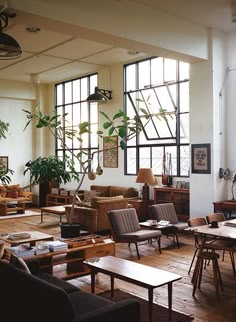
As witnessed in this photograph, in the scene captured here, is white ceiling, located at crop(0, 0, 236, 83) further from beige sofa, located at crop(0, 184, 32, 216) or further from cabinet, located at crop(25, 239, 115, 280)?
beige sofa, located at crop(0, 184, 32, 216)

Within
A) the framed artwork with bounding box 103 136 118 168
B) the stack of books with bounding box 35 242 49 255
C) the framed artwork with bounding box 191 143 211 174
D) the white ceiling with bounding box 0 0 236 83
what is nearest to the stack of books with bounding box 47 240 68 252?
the stack of books with bounding box 35 242 49 255

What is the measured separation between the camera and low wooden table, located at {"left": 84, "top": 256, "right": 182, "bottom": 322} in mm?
3232

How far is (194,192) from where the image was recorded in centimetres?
719

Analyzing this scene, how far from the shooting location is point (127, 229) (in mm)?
5887

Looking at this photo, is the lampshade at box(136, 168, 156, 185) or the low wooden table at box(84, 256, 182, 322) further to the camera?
the lampshade at box(136, 168, 156, 185)

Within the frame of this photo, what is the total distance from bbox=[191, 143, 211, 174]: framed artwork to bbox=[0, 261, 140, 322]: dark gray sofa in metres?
4.55

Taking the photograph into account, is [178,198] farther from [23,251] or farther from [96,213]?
[23,251]

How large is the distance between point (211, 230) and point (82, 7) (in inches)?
134

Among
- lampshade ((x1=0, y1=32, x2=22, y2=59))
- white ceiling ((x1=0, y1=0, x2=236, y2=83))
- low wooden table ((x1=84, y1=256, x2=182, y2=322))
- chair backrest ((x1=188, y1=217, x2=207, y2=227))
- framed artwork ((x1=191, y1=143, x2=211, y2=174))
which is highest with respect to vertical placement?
white ceiling ((x1=0, y1=0, x2=236, y2=83))

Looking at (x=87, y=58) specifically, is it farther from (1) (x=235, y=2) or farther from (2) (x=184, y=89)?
(1) (x=235, y=2)

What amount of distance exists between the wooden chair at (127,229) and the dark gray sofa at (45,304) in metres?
2.72

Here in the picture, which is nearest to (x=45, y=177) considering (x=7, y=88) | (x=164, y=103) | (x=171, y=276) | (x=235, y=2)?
(x=7, y=88)

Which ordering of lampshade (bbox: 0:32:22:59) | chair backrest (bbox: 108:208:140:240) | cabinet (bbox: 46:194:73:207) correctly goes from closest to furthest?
1. lampshade (bbox: 0:32:22:59)
2. chair backrest (bbox: 108:208:140:240)
3. cabinet (bbox: 46:194:73:207)

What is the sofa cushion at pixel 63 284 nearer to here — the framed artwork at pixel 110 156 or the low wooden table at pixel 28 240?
the low wooden table at pixel 28 240
